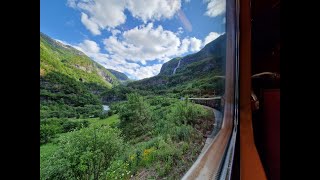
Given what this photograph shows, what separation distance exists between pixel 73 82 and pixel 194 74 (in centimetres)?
72

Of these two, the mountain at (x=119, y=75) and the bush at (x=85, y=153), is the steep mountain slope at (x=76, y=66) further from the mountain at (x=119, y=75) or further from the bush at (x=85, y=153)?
the bush at (x=85, y=153)

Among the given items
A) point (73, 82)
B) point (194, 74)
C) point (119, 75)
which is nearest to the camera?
point (73, 82)

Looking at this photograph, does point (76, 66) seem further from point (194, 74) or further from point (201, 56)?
point (201, 56)

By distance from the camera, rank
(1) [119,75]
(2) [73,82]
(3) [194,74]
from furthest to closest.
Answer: (3) [194,74]
(1) [119,75]
(2) [73,82]

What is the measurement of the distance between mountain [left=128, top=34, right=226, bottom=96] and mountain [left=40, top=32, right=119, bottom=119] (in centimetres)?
14

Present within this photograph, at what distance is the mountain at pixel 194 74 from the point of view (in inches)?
34.6

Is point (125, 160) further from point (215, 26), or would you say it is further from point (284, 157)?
point (215, 26)

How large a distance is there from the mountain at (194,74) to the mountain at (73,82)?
145mm

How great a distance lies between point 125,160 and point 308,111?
65 centimetres

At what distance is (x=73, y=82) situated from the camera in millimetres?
546

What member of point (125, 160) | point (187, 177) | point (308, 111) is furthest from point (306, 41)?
point (125, 160)

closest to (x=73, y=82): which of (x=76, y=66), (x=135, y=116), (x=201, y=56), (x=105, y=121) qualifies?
(x=76, y=66)

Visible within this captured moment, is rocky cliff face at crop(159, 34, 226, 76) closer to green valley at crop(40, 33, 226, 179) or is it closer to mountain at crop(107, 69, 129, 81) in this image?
green valley at crop(40, 33, 226, 179)

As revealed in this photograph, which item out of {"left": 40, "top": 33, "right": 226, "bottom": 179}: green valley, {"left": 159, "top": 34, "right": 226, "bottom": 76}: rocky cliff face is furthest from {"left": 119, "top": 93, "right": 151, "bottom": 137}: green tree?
{"left": 159, "top": 34, "right": 226, "bottom": 76}: rocky cliff face
